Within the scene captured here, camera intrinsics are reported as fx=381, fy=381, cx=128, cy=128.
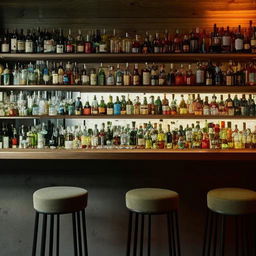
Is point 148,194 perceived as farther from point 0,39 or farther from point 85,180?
point 0,39

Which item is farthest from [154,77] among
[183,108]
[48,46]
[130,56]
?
[48,46]

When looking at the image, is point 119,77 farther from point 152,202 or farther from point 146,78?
point 152,202

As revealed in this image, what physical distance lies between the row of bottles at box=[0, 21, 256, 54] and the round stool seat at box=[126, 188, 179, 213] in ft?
5.83

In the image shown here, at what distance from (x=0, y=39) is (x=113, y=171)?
6.45 ft

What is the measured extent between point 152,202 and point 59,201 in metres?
0.52

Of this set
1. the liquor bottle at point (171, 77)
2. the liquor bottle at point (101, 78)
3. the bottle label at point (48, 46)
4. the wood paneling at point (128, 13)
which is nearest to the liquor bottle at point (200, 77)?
the liquor bottle at point (171, 77)

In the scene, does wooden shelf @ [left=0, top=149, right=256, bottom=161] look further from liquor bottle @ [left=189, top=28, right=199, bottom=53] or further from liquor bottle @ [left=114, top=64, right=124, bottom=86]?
Result: liquor bottle @ [left=189, top=28, right=199, bottom=53]

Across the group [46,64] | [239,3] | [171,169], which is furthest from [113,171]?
[239,3]

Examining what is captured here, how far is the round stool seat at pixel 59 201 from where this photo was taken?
2.11 meters

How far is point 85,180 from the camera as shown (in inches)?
108

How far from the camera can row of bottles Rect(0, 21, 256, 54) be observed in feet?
11.8

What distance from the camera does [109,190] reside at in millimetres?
2748

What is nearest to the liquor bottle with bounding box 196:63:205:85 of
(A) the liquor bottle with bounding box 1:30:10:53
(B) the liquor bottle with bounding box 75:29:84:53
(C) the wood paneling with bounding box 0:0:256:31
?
(C) the wood paneling with bounding box 0:0:256:31

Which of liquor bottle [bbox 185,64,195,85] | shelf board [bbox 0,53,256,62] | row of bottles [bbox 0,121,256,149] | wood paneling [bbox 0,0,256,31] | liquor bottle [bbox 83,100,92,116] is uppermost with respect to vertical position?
wood paneling [bbox 0,0,256,31]
